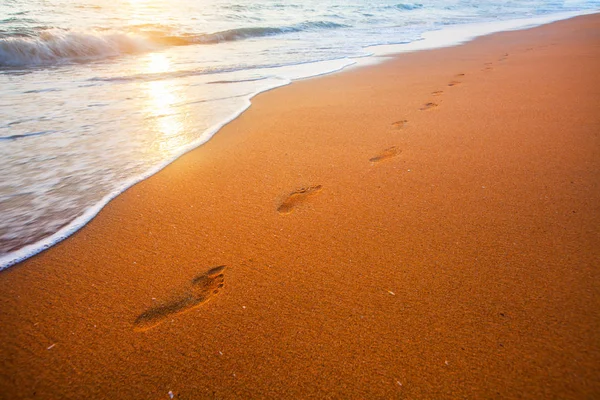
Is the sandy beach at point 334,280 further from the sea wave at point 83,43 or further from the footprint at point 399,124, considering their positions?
the sea wave at point 83,43

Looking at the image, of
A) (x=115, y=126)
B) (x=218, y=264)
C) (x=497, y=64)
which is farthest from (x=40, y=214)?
(x=497, y=64)

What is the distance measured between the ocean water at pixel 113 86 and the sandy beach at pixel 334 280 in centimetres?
39

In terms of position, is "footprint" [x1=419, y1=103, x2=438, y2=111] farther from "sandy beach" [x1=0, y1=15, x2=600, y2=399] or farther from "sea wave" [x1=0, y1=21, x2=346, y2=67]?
"sea wave" [x1=0, y1=21, x2=346, y2=67]

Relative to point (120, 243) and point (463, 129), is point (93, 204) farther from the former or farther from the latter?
point (463, 129)

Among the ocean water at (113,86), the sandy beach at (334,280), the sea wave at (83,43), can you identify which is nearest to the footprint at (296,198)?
the sandy beach at (334,280)

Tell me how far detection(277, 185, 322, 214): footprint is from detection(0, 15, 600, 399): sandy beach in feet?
0.04

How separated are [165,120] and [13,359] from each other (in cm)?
294

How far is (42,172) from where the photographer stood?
255 cm

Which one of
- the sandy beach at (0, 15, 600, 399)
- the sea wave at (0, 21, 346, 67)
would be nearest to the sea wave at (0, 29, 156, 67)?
the sea wave at (0, 21, 346, 67)

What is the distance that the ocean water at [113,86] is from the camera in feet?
7.54

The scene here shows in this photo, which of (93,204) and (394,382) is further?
(93,204)

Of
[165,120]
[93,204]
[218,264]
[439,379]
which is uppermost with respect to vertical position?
[165,120]

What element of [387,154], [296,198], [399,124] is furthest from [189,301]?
[399,124]

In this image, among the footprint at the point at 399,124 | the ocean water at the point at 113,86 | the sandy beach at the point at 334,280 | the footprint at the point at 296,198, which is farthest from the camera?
the footprint at the point at 399,124
